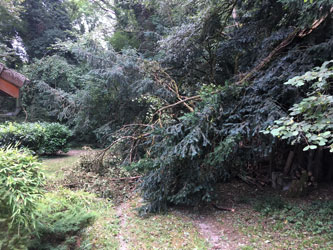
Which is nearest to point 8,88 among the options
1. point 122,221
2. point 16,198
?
point 16,198

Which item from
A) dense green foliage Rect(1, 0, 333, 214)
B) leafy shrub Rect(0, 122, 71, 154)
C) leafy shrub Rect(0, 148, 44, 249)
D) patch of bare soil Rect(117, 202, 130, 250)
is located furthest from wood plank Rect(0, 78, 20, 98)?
leafy shrub Rect(0, 122, 71, 154)

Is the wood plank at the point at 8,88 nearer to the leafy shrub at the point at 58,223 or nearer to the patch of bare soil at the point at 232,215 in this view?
the leafy shrub at the point at 58,223

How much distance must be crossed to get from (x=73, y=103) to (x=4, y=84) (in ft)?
25.4

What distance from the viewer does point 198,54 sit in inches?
247

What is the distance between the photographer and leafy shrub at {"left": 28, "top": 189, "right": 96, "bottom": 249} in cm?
233

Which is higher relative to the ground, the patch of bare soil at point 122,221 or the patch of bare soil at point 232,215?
the patch of bare soil at point 232,215

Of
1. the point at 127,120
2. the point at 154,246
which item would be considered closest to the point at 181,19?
the point at 127,120

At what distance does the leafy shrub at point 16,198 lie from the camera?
1934 millimetres

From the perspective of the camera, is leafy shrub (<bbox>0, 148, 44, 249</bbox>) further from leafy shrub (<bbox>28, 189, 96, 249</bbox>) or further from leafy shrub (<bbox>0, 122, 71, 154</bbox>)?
leafy shrub (<bbox>0, 122, 71, 154</bbox>)

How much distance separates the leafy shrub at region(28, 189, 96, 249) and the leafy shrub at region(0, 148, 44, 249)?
0.60ft

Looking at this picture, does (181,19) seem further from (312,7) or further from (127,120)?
(312,7)

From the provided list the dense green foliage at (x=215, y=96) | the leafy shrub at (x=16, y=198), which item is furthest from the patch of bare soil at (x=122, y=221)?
the leafy shrub at (x=16, y=198)

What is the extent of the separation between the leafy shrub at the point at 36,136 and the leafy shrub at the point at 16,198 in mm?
5484

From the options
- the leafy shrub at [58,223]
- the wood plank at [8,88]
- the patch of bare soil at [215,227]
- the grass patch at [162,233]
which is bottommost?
the grass patch at [162,233]
